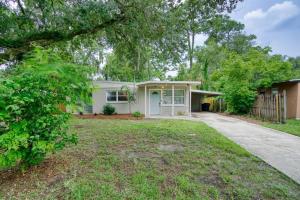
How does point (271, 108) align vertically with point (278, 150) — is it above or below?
above

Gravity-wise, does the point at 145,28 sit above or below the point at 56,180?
above

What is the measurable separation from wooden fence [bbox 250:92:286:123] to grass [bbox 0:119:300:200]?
6554 millimetres

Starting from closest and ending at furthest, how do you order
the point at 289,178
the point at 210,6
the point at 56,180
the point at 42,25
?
the point at 56,180, the point at 289,178, the point at 210,6, the point at 42,25

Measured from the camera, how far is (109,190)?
10.0 feet

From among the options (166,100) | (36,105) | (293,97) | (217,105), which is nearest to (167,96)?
(166,100)

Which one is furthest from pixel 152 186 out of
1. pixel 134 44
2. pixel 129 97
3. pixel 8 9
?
pixel 129 97

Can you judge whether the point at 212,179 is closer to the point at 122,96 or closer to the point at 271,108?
the point at 271,108

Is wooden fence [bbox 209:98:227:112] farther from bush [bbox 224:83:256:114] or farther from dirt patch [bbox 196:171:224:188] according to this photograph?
dirt patch [bbox 196:171:224:188]

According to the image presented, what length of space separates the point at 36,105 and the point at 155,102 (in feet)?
42.0

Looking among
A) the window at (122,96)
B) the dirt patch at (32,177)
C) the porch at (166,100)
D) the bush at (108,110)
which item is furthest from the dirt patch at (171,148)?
the window at (122,96)

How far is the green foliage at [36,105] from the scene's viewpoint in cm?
275

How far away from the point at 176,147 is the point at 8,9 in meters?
7.53

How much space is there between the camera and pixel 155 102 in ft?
51.6

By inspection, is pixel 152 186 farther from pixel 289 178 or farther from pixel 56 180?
pixel 289 178
